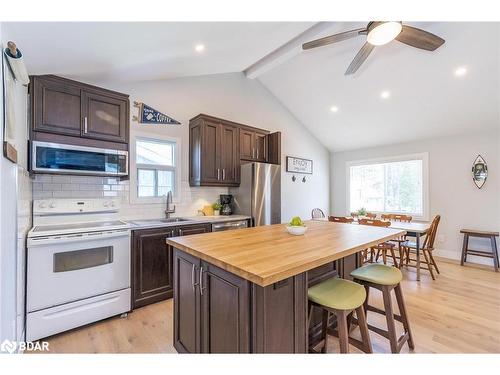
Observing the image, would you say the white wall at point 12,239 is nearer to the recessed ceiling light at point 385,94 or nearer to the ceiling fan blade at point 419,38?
the ceiling fan blade at point 419,38

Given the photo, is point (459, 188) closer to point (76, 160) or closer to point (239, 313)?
point (239, 313)

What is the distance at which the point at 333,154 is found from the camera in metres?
6.26

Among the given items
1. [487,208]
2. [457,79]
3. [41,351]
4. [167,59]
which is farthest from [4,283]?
[487,208]

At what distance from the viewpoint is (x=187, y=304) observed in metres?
1.60

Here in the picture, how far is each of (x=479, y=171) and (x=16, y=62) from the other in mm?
5981

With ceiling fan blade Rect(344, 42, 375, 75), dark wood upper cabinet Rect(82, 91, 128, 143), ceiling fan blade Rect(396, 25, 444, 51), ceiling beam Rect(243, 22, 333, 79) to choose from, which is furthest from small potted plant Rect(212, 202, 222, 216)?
ceiling fan blade Rect(396, 25, 444, 51)

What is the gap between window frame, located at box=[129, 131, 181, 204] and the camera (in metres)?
3.10

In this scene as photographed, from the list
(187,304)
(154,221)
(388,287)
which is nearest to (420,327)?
(388,287)

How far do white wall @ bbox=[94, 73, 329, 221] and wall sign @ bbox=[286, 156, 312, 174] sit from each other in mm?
123

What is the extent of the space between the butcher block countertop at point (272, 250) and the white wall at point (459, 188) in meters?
3.34

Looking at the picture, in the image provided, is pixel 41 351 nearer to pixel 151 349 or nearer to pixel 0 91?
pixel 151 349

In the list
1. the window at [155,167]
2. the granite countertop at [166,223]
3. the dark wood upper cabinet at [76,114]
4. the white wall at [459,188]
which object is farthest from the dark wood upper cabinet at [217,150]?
the white wall at [459,188]

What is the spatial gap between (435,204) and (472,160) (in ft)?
3.15

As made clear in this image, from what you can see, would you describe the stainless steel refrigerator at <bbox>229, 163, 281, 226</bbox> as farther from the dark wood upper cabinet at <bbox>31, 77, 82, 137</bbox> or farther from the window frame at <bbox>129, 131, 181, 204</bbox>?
the dark wood upper cabinet at <bbox>31, 77, 82, 137</bbox>
